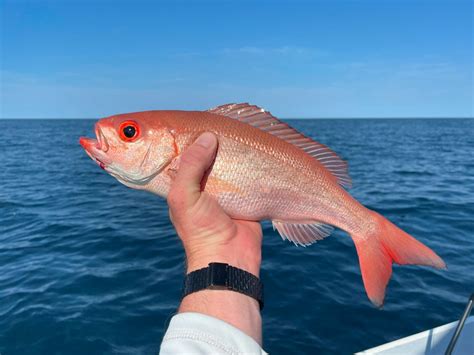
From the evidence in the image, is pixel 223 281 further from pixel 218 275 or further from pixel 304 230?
pixel 304 230

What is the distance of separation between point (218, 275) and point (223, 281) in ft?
0.21

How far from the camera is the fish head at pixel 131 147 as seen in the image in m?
3.24

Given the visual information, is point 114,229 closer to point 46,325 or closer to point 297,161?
point 46,325

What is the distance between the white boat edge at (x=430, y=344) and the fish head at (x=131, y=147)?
3.22 metres

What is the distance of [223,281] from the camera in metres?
2.64

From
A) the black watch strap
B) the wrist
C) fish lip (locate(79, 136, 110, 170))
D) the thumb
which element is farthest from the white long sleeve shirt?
fish lip (locate(79, 136, 110, 170))

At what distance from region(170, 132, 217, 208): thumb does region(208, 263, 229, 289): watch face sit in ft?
1.86

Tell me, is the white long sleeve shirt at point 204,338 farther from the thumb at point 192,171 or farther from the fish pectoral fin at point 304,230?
the fish pectoral fin at point 304,230

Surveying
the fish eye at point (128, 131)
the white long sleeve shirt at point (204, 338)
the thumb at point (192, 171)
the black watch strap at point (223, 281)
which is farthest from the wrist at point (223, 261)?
the fish eye at point (128, 131)

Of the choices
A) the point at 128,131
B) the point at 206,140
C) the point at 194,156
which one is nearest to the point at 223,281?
the point at 194,156

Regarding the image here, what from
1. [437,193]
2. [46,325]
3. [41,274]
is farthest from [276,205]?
[437,193]

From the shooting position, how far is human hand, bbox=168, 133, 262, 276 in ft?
9.80

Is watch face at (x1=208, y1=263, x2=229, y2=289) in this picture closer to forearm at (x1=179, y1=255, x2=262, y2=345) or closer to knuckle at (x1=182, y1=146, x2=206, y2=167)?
forearm at (x1=179, y1=255, x2=262, y2=345)

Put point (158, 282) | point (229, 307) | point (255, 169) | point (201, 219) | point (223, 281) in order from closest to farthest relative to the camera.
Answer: point (229, 307) < point (223, 281) < point (201, 219) < point (255, 169) < point (158, 282)
